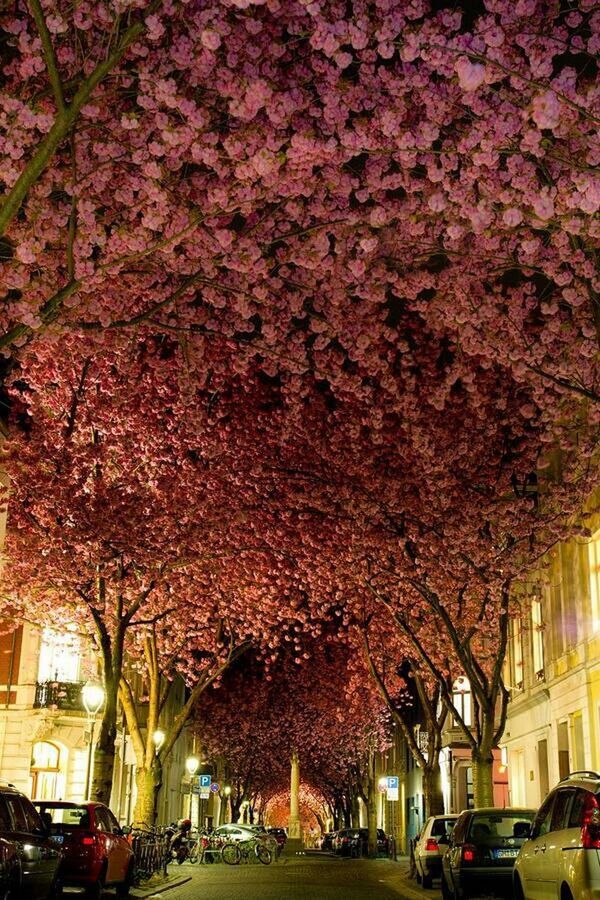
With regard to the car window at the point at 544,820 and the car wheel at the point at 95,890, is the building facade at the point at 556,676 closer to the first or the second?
the car wheel at the point at 95,890

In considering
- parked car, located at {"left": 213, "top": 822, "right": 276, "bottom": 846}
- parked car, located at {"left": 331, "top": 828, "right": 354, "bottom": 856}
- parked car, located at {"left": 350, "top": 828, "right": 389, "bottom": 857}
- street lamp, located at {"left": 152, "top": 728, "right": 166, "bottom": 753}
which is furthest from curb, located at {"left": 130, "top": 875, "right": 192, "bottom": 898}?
parked car, located at {"left": 331, "top": 828, "right": 354, "bottom": 856}

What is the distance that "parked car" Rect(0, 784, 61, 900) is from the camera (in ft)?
37.3

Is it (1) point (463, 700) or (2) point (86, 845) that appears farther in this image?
(1) point (463, 700)

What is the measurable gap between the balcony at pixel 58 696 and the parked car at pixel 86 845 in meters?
18.2

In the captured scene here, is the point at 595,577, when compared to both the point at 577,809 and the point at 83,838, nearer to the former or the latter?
the point at 83,838

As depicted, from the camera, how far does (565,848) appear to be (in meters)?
10.5

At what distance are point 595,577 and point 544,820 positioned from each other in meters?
13.5

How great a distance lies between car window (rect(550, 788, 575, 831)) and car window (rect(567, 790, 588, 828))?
0.13 metres

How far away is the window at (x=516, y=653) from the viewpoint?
110 feet

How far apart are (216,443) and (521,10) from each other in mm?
15983

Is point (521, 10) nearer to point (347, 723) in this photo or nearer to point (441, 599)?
point (441, 599)

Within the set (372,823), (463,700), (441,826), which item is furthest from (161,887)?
(372,823)

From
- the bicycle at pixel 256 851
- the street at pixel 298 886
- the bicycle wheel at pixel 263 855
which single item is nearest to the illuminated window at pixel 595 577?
the street at pixel 298 886

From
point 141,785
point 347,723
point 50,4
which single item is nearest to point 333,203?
point 50,4
